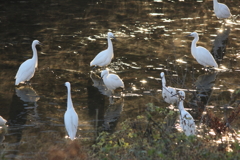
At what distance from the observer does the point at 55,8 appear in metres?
15.2

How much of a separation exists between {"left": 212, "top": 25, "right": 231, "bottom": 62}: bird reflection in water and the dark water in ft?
0.10

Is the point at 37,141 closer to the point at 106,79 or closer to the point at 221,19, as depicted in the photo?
the point at 106,79

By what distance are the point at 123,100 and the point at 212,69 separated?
3078 mm

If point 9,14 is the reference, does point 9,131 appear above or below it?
below

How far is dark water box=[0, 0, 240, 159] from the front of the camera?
25.7ft

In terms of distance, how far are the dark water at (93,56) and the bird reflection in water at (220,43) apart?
0.03m

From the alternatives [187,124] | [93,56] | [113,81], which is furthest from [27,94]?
[187,124]

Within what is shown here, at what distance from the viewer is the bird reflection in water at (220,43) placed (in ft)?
37.6

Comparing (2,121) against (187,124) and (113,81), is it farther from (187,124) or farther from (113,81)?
(187,124)

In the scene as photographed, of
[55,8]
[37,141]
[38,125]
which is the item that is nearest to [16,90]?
[38,125]

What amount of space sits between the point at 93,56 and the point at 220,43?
13.4 feet

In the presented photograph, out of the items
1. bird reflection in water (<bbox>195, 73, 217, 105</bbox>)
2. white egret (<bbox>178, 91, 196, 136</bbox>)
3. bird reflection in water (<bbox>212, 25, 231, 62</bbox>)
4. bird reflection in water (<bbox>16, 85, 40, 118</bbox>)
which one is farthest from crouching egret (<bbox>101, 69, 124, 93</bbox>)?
bird reflection in water (<bbox>212, 25, 231, 62</bbox>)

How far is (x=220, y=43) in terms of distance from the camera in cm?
1236

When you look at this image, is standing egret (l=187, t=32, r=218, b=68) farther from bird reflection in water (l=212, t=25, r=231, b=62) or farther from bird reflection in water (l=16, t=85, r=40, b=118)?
bird reflection in water (l=16, t=85, r=40, b=118)
